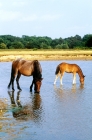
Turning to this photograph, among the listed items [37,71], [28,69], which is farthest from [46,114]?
[28,69]

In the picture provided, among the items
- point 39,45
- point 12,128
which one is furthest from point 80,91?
point 39,45

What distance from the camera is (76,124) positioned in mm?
8711

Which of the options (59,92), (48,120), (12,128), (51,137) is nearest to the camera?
(51,137)

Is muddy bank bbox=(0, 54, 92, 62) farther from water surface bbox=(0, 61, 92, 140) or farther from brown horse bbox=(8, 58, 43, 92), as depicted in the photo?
Answer: water surface bbox=(0, 61, 92, 140)

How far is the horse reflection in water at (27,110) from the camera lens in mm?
9547

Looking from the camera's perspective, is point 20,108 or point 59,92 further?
point 59,92

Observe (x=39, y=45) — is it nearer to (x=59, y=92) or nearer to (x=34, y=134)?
(x=59, y=92)

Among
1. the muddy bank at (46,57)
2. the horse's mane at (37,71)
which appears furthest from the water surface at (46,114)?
the muddy bank at (46,57)

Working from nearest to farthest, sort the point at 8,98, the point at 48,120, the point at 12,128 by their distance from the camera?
the point at 12,128
the point at 48,120
the point at 8,98

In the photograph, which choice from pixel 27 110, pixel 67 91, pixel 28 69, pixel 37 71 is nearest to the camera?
pixel 27 110

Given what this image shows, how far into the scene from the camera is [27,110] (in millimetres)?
10562

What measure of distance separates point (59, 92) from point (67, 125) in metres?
5.77

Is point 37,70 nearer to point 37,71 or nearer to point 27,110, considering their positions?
point 37,71

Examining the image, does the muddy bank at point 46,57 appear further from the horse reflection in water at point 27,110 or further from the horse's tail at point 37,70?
the horse reflection in water at point 27,110
